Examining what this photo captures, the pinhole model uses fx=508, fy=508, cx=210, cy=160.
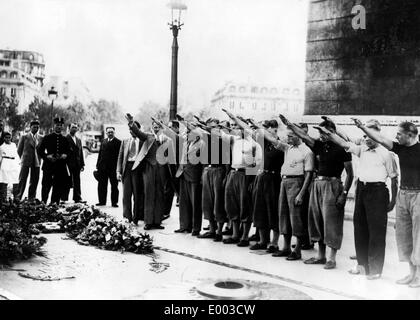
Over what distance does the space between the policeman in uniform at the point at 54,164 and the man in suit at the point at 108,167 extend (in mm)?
787

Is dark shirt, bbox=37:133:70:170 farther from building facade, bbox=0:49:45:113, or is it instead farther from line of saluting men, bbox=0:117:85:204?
building facade, bbox=0:49:45:113

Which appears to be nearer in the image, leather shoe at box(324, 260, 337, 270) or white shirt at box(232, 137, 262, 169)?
leather shoe at box(324, 260, 337, 270)

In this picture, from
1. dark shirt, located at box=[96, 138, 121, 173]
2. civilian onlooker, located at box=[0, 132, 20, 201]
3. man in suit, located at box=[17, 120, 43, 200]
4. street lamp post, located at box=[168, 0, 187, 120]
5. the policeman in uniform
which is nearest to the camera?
street lamp post, located at box=[168, 0, 187, 120]

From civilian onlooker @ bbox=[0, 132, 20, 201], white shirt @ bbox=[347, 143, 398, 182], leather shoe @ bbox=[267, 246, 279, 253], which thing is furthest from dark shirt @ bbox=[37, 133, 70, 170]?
white shirt @ bbox=[347, 143, 398, 182]

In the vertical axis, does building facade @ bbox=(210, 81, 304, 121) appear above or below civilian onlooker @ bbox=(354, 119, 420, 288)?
above

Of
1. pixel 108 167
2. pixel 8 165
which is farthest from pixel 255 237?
pixel 8 165

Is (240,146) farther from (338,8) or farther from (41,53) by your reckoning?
(41,53)

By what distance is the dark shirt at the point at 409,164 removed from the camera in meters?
5.47

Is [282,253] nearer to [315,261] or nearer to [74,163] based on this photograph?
[315,261]

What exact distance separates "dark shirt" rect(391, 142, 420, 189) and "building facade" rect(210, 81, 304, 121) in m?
5.62

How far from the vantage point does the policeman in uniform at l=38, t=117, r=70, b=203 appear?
1075 cm

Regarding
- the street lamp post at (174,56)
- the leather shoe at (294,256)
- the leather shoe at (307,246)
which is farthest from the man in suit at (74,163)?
the leather shoe at (294,256)

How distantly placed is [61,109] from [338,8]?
43358 millimetres
